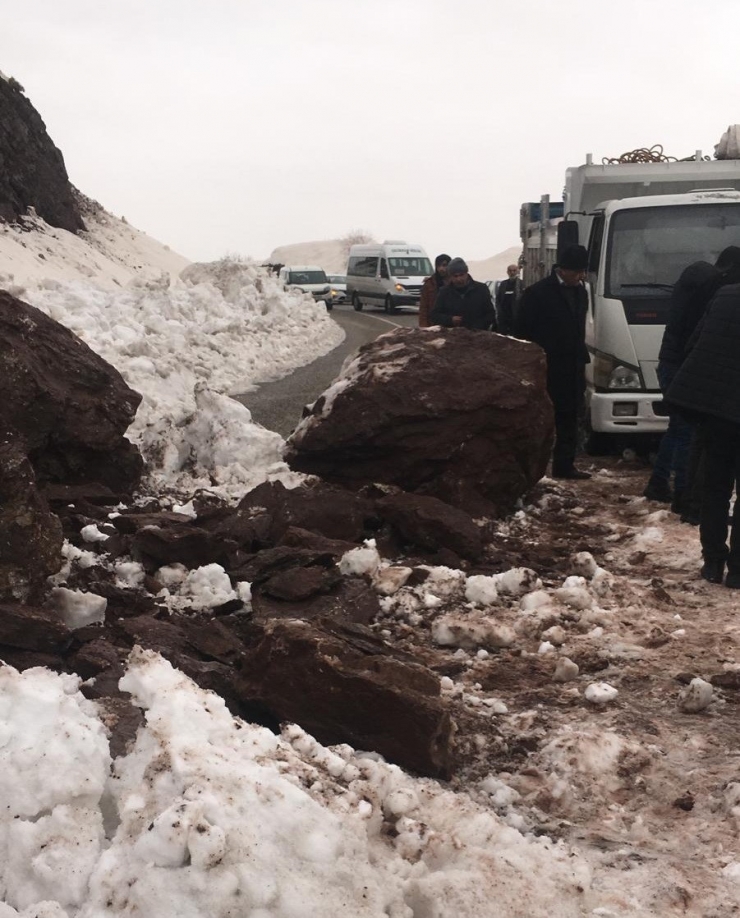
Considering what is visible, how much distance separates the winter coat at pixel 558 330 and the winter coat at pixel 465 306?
151cm

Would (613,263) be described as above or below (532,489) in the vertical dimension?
above

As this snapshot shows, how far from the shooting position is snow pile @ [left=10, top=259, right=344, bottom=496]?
27.8 ft

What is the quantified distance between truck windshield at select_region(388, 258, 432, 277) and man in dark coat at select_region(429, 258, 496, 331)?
25.8 metres

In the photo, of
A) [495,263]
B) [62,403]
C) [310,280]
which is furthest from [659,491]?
[495,263]

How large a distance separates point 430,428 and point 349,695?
4071 millimetres

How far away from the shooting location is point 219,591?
5.67 m

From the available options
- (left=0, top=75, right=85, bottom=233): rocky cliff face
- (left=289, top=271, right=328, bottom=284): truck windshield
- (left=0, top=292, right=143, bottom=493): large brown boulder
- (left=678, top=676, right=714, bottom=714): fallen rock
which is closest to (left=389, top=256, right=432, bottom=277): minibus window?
(left=289, top=271, right=328, bottom=284): truck windshield

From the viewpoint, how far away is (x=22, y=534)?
502 centimetres

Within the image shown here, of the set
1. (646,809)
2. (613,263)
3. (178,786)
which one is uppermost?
(613,263)

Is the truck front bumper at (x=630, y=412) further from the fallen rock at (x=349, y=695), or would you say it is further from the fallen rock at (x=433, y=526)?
the fallen rock at (x=349, y=695)

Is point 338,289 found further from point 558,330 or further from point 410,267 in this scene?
point 558,330

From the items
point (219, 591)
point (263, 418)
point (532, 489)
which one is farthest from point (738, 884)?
point (263, 418)

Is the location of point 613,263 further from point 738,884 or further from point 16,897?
point 16,897

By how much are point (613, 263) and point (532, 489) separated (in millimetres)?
2748
